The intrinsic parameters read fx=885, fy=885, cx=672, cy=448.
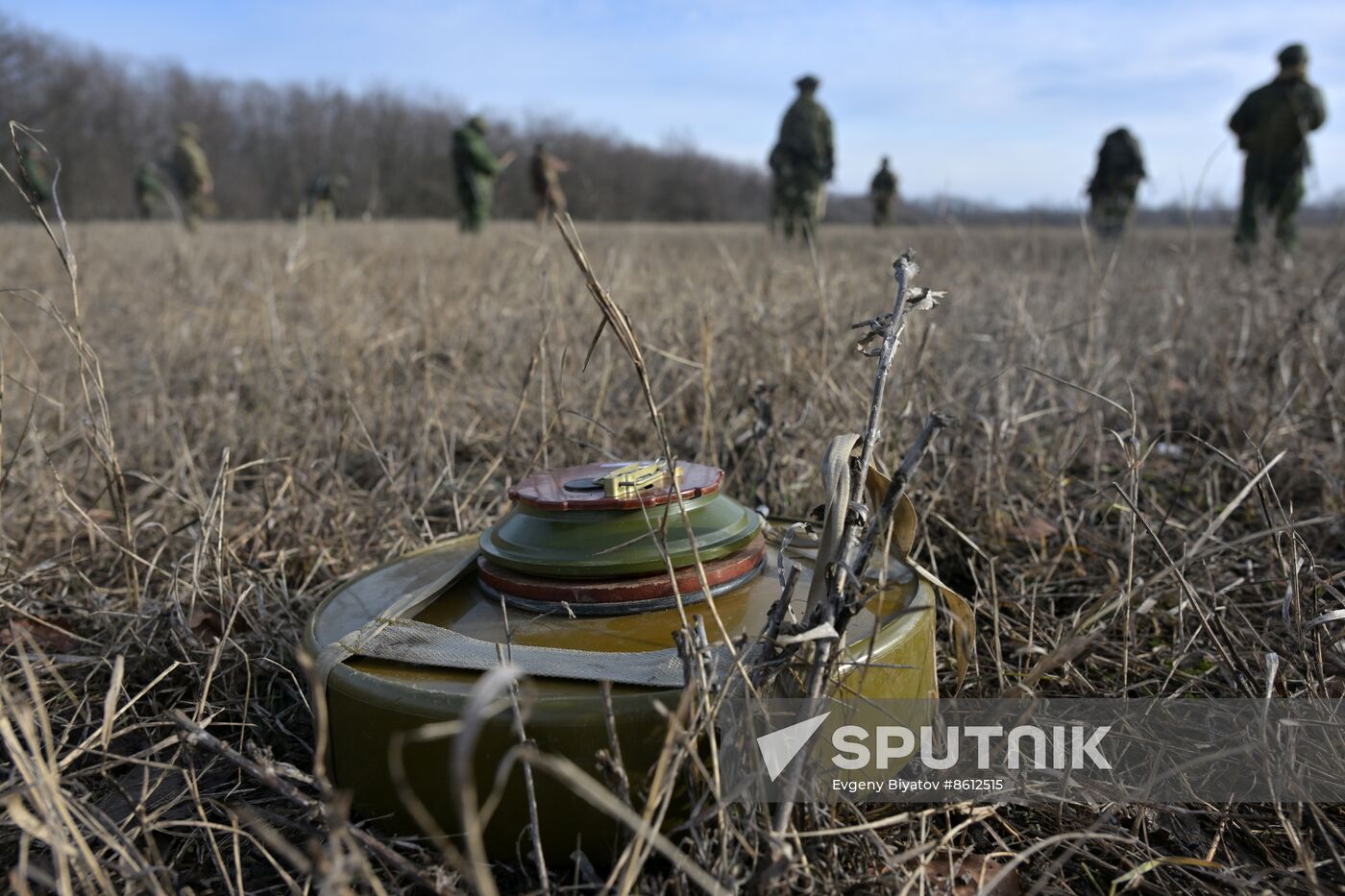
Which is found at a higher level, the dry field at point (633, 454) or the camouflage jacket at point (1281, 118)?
the camouflage jacket at point (1281, 118)

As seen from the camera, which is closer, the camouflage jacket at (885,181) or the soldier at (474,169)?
the soldier at (474,169)

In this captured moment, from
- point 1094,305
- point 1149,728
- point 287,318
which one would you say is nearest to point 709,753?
point 1149,728

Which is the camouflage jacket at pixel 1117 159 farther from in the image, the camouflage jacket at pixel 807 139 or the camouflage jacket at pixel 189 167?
the camouflage jacket at pixel 189 167

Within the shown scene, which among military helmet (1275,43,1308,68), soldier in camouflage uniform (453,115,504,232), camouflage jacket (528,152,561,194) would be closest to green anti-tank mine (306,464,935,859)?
military helmet (1275,43,1308,68)

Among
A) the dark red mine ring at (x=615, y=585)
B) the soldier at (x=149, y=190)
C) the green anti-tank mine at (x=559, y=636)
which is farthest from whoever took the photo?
the soldier at (x=149, y=190)

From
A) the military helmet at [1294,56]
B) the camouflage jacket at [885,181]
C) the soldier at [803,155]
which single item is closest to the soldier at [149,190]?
the camouflage jacket at [885,181]

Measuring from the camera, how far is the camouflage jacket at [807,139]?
976 cm

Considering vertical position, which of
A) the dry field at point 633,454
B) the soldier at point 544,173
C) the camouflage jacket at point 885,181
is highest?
the camouflage jacket at point 885,181

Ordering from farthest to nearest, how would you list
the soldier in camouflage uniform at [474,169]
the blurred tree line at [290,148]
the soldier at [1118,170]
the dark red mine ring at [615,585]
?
the blurred tree line at [290,148]
the soldier in camouflage uniform at [474,169]
the soldier at [1118,170]
the dark red mine ring at [615,585]

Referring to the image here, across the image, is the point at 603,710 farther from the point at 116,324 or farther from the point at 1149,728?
the point at 116,324

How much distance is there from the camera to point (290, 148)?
4244cm

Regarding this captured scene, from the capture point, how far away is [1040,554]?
1.93 m

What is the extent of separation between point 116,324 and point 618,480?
448 centimetres

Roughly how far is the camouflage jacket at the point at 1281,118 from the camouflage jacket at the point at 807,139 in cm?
387
